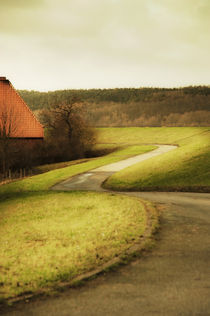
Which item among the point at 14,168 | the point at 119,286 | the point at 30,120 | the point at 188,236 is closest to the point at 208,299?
the point at 119,286

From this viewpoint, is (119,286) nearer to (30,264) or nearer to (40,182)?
(30,264)

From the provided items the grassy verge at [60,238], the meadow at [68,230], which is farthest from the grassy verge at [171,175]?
the grassy verge at [60,238]

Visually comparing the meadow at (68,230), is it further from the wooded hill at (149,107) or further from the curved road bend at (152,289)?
the wooded hill at (149,107)

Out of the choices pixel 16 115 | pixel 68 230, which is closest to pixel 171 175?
pixel 68 230

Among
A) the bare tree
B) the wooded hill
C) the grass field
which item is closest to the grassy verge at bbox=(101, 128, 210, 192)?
the grass field

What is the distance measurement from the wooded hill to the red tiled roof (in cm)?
2078

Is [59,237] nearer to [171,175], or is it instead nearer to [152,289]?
[152,289]

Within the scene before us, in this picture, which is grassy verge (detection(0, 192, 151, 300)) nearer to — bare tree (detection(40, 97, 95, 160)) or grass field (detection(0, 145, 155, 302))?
grass field (detection(0, 145, 155, 302))

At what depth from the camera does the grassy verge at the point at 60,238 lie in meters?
6.29

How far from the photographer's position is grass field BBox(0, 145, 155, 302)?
6.29 m

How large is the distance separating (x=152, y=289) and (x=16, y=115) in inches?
1563

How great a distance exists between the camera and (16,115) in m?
42.4

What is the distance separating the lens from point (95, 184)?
A: 22.4m

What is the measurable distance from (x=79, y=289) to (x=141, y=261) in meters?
1.75
